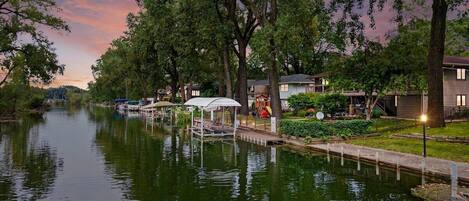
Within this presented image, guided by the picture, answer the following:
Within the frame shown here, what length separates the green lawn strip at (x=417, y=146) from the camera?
27.6 metres

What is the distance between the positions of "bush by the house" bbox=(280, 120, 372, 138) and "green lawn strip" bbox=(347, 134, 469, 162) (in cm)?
168

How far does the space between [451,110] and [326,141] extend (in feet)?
65.1

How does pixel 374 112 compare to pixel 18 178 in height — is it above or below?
above

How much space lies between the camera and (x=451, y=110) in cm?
4878

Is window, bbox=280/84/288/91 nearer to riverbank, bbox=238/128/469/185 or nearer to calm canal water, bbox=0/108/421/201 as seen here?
calm canal water, bbox=0/108/421/201

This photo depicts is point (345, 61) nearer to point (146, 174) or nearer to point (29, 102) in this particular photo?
point (146, 174)

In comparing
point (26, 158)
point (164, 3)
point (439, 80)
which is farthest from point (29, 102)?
point (439, 80)

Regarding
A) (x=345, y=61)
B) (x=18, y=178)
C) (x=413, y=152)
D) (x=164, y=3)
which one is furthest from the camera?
(x=164, y=3)

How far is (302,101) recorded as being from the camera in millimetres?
66938

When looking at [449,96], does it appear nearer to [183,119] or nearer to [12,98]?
[183,119]

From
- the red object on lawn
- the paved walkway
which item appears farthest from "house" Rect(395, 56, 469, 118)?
the paved walkway

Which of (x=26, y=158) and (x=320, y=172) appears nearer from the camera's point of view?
(x=320, y=172)

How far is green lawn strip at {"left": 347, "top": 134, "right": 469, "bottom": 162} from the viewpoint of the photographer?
2764 cm

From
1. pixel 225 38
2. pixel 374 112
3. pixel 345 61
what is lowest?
pixel 374 112
